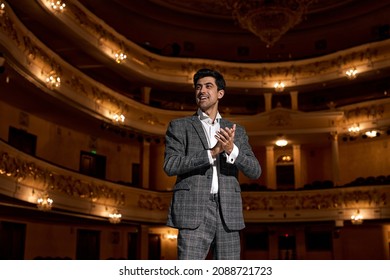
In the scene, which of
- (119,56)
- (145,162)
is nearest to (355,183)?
(145,162)

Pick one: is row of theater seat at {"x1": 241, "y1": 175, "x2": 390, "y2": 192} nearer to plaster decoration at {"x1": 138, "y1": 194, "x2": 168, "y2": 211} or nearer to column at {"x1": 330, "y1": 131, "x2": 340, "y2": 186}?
column at {"x1": 330, "y1": 131, "x2": 340, "y2": 186}

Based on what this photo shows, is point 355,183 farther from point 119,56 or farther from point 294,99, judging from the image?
point 119,56

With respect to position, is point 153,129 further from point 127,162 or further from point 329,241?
point 329,241

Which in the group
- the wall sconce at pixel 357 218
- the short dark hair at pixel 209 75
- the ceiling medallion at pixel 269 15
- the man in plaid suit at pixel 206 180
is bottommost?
the man in plaid suit at pixel 206 180

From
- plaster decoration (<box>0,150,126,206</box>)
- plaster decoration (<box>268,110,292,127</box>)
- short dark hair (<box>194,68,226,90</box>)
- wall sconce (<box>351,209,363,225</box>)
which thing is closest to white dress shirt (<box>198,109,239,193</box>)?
short dark hair (<box>194,68,226,90</box>)

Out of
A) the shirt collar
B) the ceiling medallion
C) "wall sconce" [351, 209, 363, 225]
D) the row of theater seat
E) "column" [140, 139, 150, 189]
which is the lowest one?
the shirt collar

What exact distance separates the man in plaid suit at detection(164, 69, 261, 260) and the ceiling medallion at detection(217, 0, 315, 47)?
16428mm

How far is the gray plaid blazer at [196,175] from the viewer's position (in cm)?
303

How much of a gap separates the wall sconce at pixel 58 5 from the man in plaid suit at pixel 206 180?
14584 mm

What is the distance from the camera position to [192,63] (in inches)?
950

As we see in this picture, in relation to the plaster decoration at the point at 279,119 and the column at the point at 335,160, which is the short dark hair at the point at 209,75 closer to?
the plaster decoration at the point at 279,119

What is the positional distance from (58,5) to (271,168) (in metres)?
12.5

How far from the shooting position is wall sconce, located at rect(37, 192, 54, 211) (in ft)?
50.4

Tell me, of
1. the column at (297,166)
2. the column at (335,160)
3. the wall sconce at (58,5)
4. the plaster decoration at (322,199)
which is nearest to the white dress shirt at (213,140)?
the wall sconce at (58,5)
